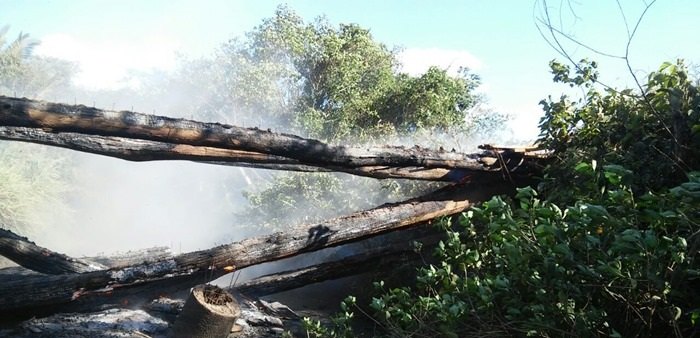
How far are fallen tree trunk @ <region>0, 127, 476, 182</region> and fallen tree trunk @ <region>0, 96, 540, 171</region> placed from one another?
235 mm

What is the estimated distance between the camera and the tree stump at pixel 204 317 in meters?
4.97

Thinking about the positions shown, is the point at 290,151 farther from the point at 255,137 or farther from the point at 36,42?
the point at 36,42

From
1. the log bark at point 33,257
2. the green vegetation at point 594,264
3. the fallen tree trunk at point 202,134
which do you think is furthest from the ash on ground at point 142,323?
the green vegetation at point 594,264

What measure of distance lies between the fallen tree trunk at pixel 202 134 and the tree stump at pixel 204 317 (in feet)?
5.22

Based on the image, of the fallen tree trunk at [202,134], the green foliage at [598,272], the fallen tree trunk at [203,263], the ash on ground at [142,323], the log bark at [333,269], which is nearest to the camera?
the green foliage at [598,272]

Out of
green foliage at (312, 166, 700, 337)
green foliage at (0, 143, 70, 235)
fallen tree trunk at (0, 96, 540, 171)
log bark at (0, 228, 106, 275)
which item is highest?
fallen tree trunk at (0, 96, 540, 171)

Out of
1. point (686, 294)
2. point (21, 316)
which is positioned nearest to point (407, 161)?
point (686, 294)

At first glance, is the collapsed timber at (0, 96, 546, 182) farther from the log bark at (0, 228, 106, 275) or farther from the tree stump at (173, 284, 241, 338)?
the log bark at (0, 228, 106, 275)

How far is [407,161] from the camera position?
5465 mm

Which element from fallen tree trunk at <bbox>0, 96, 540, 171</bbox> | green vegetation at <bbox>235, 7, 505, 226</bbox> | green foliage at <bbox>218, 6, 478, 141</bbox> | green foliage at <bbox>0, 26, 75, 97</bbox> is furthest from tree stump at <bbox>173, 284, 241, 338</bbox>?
green foliage at <bbox>0, 26, 75, 97</bbox>

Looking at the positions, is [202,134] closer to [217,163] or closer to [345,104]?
[217,163]

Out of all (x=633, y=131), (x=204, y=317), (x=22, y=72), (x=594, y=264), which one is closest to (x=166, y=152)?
(x=204, y=317)

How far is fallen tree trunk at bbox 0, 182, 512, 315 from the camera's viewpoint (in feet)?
15.9

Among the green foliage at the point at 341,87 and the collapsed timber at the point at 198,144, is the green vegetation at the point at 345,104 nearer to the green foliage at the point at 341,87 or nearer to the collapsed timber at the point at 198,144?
the green foliage at the point at 341,87
